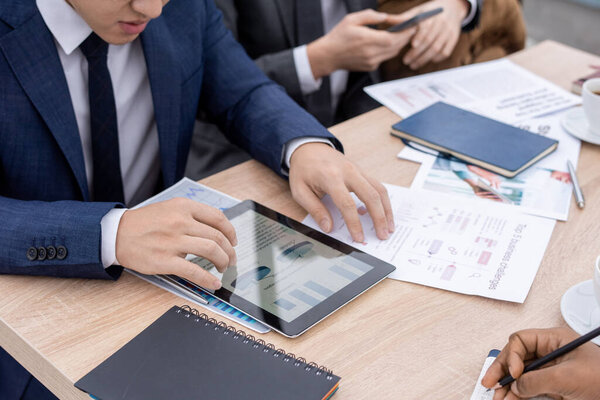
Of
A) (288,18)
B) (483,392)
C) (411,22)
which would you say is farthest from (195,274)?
(288,18)

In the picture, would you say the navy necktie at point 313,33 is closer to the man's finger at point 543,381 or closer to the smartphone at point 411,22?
the smartphone at point 411,22

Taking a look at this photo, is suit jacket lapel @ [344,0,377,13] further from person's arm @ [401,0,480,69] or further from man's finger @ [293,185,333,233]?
man's finger @ [293,185,333,233]

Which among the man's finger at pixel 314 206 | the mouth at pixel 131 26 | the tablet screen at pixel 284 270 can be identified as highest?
the mouth at pixel 131 26

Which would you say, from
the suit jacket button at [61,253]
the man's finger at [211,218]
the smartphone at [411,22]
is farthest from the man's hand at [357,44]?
the suit jacket button at [61,253]

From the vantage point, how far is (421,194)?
41.0 inches

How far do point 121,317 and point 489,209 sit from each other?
1.90ft

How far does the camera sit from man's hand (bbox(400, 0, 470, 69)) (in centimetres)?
151

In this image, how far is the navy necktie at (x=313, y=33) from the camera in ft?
5.47

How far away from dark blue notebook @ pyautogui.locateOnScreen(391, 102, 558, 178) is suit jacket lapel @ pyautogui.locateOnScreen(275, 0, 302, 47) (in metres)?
0.54

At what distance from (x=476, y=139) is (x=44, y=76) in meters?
0.76

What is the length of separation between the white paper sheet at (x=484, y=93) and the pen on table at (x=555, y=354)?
27.1 inches

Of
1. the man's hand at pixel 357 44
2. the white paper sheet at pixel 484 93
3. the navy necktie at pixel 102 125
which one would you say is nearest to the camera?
the navy necktie at pixel 102 125

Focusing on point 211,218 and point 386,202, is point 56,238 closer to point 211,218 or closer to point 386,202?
point 211,218

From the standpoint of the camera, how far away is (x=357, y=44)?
4.91 feet
